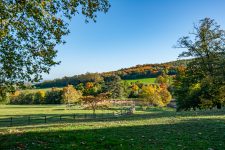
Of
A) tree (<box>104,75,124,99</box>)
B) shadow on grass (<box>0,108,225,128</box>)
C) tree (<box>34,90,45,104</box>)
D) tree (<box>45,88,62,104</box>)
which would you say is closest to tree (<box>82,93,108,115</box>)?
shadow on grass (<box>0,108,225,128</box>)

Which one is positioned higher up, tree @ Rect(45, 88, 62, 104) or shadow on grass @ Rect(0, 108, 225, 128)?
tree @ Rect(45, 88, 62, 104)

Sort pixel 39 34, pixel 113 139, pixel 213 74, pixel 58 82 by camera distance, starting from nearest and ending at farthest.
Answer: pixel 113 139, pixel 39 34, pixel 213 74, pixel 58 82

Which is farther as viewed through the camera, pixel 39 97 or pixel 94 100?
pixel 39 97

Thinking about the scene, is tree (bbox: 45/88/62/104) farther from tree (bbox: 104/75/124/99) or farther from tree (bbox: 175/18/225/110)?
tree (bbox: 175/18/225/110)

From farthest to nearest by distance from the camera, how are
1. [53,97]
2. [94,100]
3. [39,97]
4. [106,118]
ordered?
[39,97] → [53,97] → [94,100] → [106,118]

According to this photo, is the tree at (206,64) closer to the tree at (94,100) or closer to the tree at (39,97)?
the tree at (94,100)

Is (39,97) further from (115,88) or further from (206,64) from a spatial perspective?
(206,64)

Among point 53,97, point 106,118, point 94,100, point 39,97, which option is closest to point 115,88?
point 53,97

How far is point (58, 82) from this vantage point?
643 feet

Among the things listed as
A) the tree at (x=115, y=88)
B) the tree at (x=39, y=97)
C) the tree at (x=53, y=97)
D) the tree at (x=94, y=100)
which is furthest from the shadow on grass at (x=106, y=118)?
the tree at (x=39, y=97)

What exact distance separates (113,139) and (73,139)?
204 centimetres

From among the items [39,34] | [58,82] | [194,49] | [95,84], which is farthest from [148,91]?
[58,82]

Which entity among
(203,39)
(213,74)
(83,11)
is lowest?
(213,74)

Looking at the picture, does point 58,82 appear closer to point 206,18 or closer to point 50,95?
point 50,95
